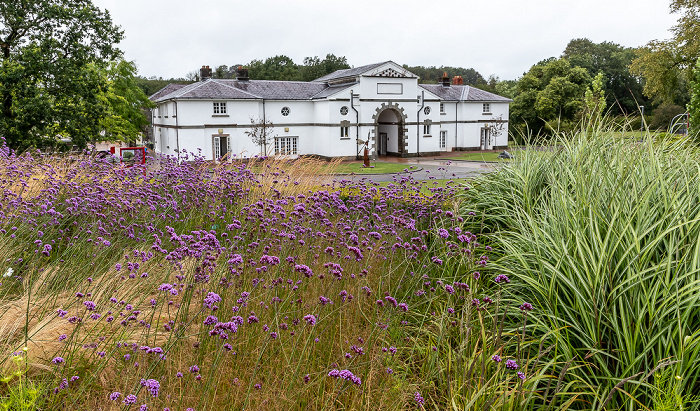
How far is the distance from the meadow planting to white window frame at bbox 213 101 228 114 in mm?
29887

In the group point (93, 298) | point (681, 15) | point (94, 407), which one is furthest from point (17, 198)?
point (681, 15)

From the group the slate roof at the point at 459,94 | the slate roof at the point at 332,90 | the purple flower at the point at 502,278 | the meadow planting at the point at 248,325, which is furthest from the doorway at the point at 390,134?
the purple flower at the point at 502,278

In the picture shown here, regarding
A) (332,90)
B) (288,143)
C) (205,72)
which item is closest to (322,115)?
(332,90)

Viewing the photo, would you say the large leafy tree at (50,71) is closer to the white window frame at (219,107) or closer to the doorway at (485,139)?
the white window frame at (219,107)

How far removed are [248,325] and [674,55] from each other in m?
42.5

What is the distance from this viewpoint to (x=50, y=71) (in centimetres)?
2011

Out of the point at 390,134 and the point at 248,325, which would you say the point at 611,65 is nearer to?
the point at 390,134

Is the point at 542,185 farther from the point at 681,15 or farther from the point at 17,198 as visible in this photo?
the point at 681,15

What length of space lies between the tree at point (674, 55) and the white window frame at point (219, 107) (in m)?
30.2

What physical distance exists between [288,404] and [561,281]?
91.7 inches

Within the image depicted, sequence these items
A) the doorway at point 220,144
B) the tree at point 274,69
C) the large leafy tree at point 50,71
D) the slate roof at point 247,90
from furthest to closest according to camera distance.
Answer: the tree at point 274,69 → the doorway at point 220,144 → the slate roof at point 247,90 → the large leafy tree at point 50,71

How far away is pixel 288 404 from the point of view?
3.18 meters

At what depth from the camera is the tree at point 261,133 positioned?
36.1 meters

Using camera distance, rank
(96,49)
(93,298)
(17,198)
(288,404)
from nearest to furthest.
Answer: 1. (288,404)
2. (93,298)
3. (17,198)
4. (96,49)
